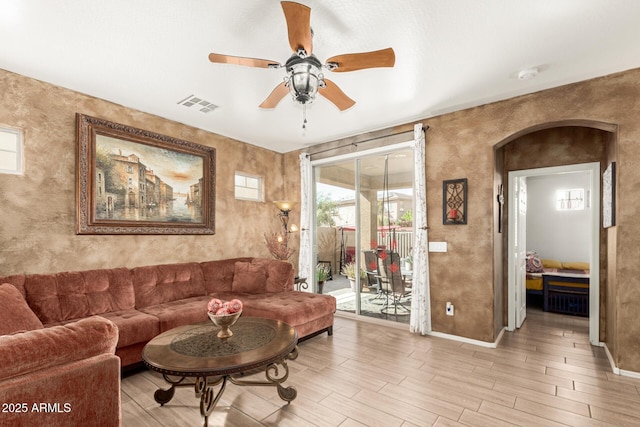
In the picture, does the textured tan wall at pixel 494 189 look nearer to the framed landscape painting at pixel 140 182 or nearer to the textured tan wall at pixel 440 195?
the textured tan wall at pixel 440 195

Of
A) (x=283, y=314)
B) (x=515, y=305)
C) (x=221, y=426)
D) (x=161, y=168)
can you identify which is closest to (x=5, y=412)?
(x=221, y=426)

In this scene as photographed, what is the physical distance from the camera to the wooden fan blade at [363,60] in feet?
6.59

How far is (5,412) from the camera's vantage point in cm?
116

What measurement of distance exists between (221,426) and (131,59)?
311 cm

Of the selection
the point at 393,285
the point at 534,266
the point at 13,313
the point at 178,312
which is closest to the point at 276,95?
the point at 178,312

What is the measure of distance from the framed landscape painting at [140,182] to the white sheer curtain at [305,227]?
5.03ft

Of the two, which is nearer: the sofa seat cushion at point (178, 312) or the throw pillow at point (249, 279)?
the sofa seat cushion at point (178, 312)

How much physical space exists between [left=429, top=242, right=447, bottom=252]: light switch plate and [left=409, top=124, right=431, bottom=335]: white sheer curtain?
57 millimetres

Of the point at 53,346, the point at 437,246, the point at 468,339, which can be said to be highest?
the point at 437,246

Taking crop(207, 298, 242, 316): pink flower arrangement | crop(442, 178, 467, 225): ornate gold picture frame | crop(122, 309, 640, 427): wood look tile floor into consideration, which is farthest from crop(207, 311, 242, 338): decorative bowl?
crop(442, 178, 467, 225): ornate gold picture frame

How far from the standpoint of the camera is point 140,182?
3838mm

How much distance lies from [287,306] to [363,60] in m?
2.72

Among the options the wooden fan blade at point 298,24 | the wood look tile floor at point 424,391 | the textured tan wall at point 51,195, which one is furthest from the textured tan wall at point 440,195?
the wooden fan blade at point 298,24

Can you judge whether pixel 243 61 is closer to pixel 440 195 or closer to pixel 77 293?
pixel 77 293
